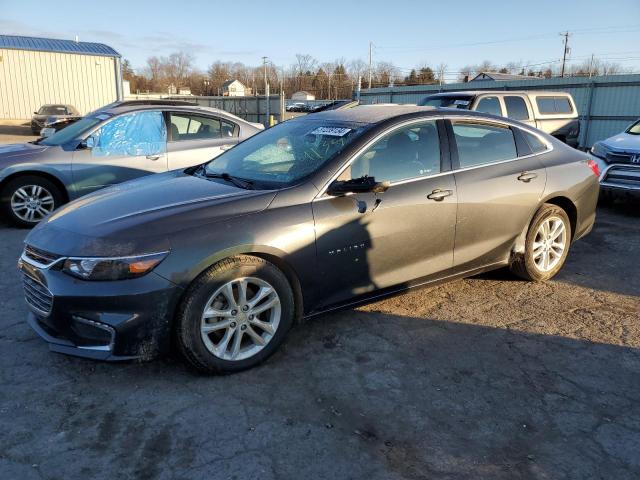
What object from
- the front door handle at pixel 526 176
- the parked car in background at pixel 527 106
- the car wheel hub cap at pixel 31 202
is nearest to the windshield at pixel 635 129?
the parked car in background at pixel 527 106

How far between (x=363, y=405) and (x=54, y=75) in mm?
32072

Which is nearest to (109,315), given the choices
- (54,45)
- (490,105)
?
(490,105)

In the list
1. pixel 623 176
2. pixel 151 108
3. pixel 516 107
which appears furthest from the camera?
pixel 516 107

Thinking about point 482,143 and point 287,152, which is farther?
point 482,143

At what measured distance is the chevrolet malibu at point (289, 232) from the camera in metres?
2.91

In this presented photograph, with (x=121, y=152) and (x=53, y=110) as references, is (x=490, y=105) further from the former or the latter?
(x=53, y=110)

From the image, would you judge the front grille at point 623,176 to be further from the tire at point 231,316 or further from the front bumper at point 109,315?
the front bumper at point 109,315

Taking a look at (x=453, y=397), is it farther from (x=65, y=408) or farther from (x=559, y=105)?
(x=559, y=105)

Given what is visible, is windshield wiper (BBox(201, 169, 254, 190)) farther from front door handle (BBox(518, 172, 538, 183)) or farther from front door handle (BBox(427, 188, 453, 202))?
front door handle (BBox(518, 172, 538, 183))

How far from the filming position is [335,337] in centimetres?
376

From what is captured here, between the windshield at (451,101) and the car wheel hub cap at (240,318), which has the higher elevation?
the windshield at (451,101)

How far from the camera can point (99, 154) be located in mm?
6969

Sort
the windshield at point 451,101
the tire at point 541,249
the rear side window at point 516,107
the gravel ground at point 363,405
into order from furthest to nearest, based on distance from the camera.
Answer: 1. the rear side window at point 516,107
2. the windshield at point 451,101
3. the tire at point 541,249
4. the gravel ground at point 363,405

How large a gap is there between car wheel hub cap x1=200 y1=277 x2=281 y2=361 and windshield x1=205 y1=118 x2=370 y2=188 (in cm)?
76
